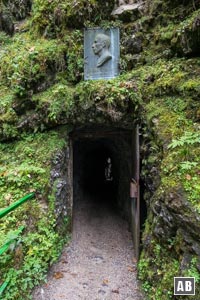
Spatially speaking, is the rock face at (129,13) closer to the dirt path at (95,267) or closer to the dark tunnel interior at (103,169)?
the dark tunnel interior at (103,169)

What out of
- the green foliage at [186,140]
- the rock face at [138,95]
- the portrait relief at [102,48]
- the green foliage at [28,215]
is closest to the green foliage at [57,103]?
the rock face at [138,95]

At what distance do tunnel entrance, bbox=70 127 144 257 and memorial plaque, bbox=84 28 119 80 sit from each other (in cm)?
137

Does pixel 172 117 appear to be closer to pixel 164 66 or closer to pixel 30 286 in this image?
pixel 164 66

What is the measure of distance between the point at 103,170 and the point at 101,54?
9.30 m

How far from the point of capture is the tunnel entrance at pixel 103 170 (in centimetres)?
563

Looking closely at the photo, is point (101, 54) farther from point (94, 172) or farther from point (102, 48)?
point (94, 172)

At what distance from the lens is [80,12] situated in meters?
6.21

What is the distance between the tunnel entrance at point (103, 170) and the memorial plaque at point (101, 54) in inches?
53.9

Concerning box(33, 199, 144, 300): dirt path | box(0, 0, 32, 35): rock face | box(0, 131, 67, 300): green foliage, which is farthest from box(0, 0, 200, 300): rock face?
box(0, 0, 32, 35): rock face

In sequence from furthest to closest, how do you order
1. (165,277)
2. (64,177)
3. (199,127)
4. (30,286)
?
(64,177)
(199,127)
(30,286)
(165,277)

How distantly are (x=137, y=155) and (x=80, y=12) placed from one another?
4.08m

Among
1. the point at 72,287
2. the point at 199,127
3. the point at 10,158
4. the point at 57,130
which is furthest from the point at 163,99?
the point at 72,287

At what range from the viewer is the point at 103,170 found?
14383 mm

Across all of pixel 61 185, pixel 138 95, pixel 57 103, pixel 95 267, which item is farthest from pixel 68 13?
pixel 95 267
